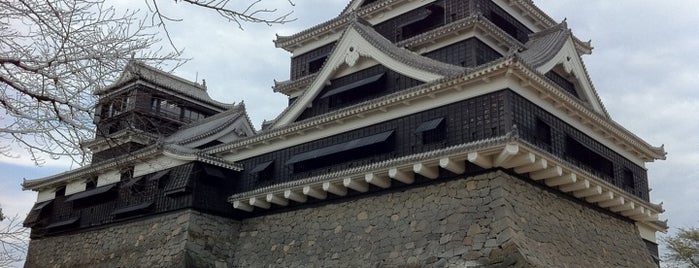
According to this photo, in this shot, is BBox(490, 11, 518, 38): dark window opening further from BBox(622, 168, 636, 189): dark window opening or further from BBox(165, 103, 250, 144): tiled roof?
BBox(165, 103, 250, 144): tiled roof

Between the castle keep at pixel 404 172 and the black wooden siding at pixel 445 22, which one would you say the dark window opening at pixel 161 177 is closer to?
the castle keep at pixel 404 172

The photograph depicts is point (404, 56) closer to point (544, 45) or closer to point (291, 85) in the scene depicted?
point (544, 45)

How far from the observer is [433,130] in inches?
584

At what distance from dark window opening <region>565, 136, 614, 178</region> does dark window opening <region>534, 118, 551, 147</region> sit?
90 cm

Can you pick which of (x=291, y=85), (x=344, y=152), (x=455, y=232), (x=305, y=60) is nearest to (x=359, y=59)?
(x=344, y=152)

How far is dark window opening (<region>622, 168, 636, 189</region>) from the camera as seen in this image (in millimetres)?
17903

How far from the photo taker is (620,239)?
16922 mm

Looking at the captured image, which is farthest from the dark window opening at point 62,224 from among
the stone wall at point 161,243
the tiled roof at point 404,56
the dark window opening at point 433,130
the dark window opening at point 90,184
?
the dark window opening at point 433,130

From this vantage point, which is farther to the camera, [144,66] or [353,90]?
[353,90]

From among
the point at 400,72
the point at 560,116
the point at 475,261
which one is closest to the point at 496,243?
the point at 475,261

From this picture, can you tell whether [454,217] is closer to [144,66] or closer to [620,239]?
[620,239]

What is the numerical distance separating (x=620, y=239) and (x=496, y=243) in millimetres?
6335

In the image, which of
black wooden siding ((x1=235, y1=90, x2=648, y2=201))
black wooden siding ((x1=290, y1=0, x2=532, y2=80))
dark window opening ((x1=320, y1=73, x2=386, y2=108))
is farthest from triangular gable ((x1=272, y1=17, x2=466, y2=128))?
black wooden siding ((x1=290, y1=0, x2=532, y2=80))

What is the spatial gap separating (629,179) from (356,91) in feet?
28.3
